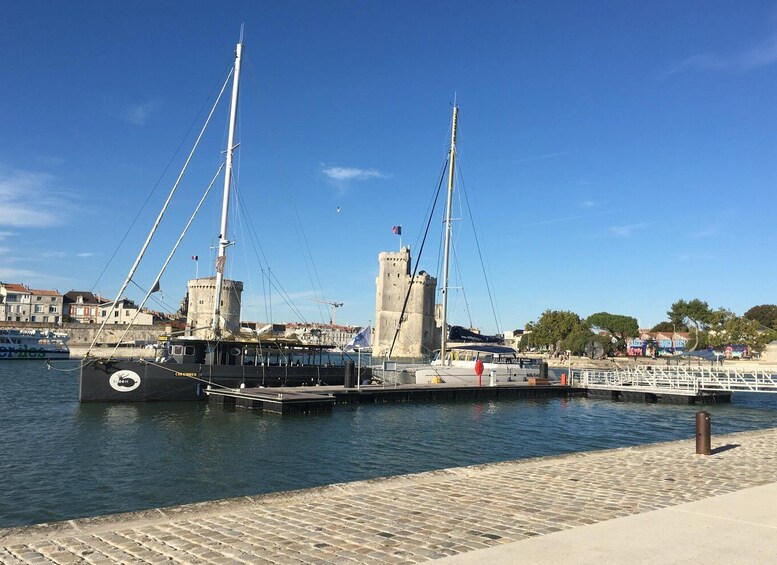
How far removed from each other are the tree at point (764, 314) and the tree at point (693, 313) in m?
17.3

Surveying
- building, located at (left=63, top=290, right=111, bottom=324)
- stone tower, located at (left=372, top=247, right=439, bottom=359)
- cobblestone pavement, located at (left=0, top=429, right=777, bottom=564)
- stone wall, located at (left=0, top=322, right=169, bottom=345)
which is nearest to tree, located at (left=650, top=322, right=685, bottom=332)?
stone tower, located at (left=372, top=247, right=439, bottom=359)

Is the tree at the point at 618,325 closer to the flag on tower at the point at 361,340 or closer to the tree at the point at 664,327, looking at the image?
the tree at the point at 664,327

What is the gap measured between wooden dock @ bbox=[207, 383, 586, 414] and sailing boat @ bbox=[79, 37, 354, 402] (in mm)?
1427

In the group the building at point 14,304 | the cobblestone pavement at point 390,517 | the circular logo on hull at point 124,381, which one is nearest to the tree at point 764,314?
the circular logo on hull at point 124,381

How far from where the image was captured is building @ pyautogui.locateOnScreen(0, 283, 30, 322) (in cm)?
12412

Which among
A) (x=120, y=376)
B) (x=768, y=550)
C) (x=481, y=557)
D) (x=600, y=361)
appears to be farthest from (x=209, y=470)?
(x=600, y=361)

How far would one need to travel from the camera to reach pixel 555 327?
134 m

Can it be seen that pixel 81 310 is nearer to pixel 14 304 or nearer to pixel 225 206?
pixel 14 304

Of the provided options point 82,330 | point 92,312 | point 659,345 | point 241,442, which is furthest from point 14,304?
point 659,345

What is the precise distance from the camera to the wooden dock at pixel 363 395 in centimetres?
2878

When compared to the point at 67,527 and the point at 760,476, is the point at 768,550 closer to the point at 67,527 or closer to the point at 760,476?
the point at 760,476

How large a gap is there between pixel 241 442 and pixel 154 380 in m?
12.0

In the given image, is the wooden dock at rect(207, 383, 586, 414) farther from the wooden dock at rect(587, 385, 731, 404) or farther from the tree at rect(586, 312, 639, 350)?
the tree at rect(586, 312, 639, 350)

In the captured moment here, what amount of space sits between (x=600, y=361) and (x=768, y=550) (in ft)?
387
